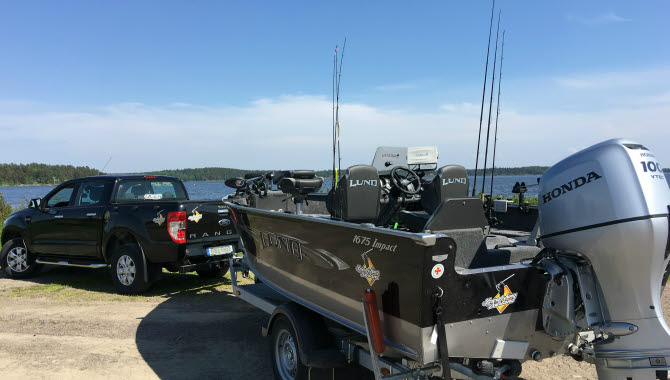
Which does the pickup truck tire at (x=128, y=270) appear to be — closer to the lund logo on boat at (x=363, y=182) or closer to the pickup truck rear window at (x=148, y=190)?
the pickup truck rear window at (x=148, y=190)

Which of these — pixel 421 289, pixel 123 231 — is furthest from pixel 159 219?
pixel 421 289

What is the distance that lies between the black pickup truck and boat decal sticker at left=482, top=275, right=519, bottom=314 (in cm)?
477

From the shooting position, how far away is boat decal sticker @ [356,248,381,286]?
2.78 meters

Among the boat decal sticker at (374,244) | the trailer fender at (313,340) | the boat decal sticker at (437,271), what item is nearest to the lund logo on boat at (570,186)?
the boat decal sticker at (437,271)

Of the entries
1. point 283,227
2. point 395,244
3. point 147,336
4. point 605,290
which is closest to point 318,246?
point 283,227

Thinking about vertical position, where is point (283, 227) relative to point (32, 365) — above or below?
above

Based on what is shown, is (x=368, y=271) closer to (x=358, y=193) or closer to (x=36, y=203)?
(x=358, y=193)

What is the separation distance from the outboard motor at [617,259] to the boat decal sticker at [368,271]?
40.8 inches

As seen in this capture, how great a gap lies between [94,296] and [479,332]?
5.98 metres

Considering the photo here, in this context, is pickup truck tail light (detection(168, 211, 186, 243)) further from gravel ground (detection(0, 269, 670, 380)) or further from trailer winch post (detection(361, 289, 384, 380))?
trailer winch post (detection(361, 289, 384, 380))

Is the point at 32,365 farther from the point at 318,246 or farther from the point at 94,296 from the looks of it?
the point at 318,246

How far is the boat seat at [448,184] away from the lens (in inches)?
184

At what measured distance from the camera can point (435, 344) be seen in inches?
101

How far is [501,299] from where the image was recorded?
9.02ft
